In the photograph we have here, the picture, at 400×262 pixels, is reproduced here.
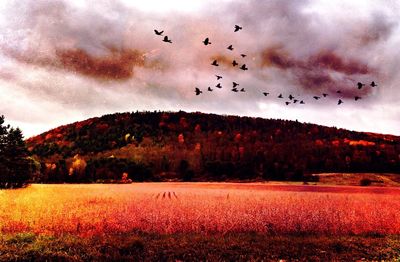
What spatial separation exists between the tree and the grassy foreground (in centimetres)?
4472

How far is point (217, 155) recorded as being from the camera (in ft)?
502

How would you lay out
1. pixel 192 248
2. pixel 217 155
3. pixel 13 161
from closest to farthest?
pixel 192 248 → pixel 13 161 → pixel 217 155

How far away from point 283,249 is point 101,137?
18394 centimetres

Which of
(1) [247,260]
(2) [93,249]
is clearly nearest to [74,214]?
(2) [93,249]

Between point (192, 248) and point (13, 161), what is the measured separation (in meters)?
49.9

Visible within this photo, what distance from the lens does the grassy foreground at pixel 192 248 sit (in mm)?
13594

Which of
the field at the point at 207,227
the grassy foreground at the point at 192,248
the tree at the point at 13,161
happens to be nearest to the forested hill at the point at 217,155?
the tree at the point at 13,161

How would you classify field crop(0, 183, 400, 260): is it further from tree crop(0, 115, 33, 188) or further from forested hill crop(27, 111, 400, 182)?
forested hill crop(27, 111, 400, 182)

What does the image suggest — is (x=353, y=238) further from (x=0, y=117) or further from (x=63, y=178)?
(x=63, y=178)

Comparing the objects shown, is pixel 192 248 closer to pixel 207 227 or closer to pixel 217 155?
pixel 207 227

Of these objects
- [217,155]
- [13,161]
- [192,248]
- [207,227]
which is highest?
[217,155]

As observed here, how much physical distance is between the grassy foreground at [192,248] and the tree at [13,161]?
44.7 meters

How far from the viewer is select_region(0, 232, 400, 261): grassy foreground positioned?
1359 cm

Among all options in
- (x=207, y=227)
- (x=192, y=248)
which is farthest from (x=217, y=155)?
(x=192, y=248)
